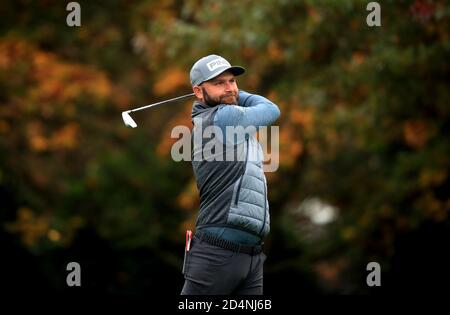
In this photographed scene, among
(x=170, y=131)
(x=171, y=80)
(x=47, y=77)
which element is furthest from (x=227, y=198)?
(x=170, y=131)

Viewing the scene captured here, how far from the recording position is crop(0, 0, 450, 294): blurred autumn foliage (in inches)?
486

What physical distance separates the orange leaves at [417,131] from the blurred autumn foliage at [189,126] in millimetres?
30

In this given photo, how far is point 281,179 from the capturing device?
18.0m

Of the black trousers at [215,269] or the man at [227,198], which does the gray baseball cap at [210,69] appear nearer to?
the man at [227,198]

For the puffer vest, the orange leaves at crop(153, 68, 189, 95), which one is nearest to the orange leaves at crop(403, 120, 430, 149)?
the orange leaves at crop(153, 68, 189, 95)

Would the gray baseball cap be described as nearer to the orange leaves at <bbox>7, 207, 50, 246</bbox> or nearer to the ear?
the ear

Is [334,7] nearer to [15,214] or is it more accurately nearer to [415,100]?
[415,100]

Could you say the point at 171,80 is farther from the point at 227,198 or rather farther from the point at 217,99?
the point at 227,198

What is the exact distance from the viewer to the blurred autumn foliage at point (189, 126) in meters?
12.3

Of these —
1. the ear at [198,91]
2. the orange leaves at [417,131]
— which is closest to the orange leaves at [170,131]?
the orange leaves at [417,131]

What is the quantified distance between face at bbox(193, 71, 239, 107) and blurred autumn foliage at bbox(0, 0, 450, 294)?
16.3 ft

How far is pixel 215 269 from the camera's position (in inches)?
224

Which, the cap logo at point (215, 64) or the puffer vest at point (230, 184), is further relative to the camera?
the cap logo at point (215, 64)
